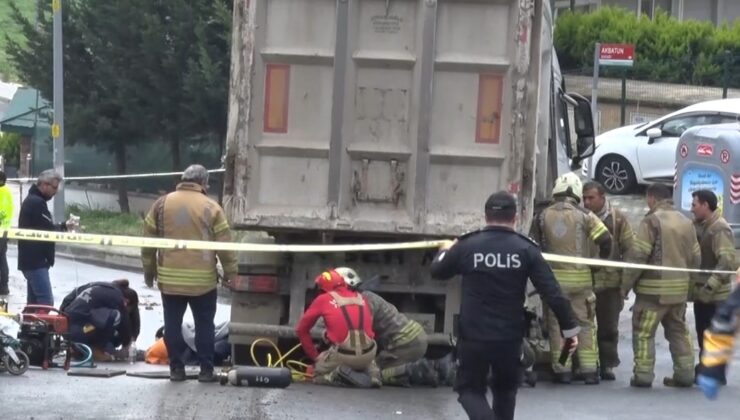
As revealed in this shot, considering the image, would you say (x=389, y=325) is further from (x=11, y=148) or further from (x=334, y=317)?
(x=11, y=148)

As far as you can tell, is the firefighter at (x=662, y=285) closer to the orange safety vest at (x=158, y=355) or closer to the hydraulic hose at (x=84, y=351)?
the orange safety vest at (x=158, y=355)

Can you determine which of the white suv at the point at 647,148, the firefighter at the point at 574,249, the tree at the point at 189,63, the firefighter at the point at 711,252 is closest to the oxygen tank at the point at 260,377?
the firefighter at the point at 574,249

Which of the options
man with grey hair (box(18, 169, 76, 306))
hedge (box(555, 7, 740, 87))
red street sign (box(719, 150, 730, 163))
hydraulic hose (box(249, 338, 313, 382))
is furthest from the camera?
hedge (box(555, 7, 740, 87))

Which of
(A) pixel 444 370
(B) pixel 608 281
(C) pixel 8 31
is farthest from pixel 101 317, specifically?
(C) pixel 8 31

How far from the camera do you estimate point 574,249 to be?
441 inches

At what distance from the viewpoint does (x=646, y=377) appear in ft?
36.9

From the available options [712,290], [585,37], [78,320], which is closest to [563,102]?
[712,290]

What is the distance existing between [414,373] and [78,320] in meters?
2.91

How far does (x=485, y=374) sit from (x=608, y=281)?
394 cm

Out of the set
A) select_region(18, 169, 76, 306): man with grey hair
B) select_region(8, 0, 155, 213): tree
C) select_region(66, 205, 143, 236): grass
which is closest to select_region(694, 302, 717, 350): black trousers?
select_region(18, 169, 76, 306): man with grey hair

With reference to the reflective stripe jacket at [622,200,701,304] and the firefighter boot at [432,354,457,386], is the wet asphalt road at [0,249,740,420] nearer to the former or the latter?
the firefighter boot at [432,354,457,386]

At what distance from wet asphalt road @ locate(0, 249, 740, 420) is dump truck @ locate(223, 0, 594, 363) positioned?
4.07ft

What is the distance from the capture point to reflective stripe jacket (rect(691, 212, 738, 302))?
1136 centimetres

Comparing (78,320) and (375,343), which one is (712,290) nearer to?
(375,343)
